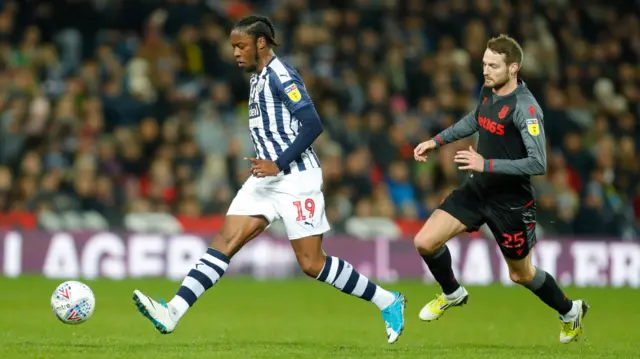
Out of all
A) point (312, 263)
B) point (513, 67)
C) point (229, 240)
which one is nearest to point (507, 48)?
point (513, 67)

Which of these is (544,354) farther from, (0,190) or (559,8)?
(559,8)

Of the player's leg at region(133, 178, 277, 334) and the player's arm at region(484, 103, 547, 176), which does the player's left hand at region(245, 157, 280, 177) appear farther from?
the player's arm at region(484, 103, 547, 176)

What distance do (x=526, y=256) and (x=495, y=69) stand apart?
142 cm

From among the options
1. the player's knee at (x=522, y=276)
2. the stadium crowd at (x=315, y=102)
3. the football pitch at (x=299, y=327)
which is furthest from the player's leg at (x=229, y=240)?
the stadium crowd at (x=315, y=102)

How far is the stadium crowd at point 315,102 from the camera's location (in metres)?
16.5

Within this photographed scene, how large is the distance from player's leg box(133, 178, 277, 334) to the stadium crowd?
25.8 ft

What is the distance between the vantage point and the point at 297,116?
8148 mm

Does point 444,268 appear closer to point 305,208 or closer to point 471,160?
point 471,160

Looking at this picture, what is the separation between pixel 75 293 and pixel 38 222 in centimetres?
794

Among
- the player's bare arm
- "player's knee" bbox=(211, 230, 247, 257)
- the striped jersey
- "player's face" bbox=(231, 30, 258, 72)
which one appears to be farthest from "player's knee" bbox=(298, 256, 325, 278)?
"player's face" bbox=(231, 30, 258, 72)

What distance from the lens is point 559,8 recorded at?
857 inches

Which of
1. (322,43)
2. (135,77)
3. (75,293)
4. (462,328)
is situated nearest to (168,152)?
(135,77)

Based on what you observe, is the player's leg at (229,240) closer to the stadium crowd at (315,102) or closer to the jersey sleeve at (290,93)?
the jersey sleeve at (290,93)

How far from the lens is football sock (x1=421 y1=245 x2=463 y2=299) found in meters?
8.86
